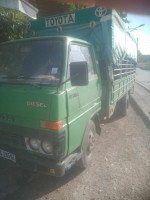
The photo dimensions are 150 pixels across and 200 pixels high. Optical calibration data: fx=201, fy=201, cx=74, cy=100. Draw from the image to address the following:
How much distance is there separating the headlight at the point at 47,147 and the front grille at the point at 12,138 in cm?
34

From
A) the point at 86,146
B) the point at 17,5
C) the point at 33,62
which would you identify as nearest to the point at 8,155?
the point at 86,146

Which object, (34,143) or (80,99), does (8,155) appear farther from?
(80,99)

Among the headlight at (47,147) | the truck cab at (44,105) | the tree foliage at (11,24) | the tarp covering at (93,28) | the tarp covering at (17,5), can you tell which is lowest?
the headlight at (47,147)

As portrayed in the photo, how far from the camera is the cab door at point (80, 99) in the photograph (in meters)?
2.92

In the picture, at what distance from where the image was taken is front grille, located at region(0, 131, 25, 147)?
2.85 meters

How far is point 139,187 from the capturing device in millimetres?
3289

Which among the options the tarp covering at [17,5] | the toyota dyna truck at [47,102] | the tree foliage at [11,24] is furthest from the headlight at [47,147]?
the tarp covering at [17,5]

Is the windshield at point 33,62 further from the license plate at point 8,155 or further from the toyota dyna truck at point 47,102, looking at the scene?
the license plate at point 8,155

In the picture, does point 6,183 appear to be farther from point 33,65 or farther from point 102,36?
point 102,36

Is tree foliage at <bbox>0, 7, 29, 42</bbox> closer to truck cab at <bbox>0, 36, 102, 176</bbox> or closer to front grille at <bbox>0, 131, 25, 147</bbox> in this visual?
truck cab at <bbox>0, 36, 102, 176</bbox>

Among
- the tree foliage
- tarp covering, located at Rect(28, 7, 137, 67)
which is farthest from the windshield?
the tree foliage

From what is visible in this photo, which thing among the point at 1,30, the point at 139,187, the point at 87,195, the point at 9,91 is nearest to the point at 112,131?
the point at 139,187

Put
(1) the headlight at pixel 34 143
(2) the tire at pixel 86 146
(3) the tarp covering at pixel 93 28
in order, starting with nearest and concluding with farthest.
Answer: (1) the headlight at pixel 34 143 → (2) the tire at pixel 86 146 → (3) the tarp covering at pixel 93 28

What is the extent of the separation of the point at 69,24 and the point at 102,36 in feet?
2.85
